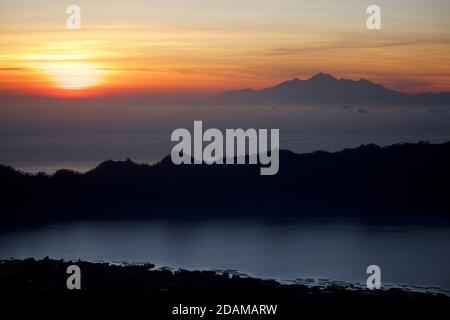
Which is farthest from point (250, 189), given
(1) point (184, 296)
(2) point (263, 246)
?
(1) point (184, 296)

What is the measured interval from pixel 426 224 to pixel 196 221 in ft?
20.3

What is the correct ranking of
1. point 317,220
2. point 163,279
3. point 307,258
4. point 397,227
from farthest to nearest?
point 317,220, point 397,227, point 307,258, point 163,279

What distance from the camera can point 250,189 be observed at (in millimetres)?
26031

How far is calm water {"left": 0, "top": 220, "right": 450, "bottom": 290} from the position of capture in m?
16.1

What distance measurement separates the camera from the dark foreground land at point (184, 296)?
10.5 meters

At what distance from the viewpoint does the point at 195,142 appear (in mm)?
28812

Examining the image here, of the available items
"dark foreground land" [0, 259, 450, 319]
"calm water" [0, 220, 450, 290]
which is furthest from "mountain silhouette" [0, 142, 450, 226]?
"dark foreground land" [0, 259, 450, 319]

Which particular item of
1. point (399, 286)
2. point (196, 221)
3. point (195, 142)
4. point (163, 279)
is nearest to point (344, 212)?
point (196, 221)

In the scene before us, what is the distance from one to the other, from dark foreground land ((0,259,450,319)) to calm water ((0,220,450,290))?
8.35ft

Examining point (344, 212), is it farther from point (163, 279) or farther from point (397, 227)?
point (163, 279)

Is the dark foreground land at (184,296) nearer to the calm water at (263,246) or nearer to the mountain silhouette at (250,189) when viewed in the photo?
the calm water at (263,246)

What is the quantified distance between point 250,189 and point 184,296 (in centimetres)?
1477

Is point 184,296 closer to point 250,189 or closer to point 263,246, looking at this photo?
point 263,246
